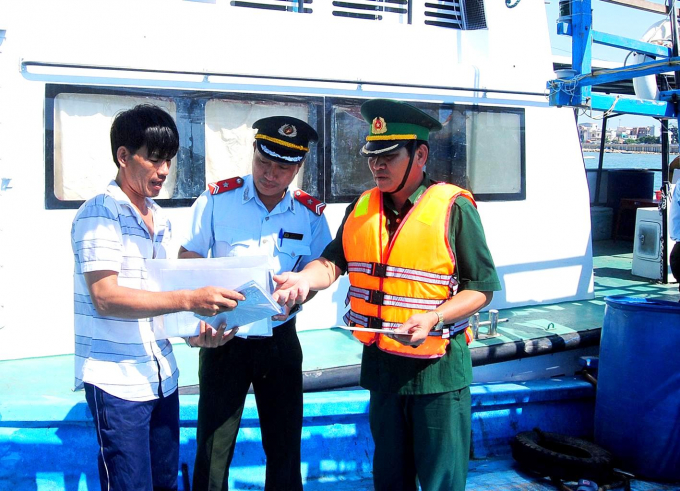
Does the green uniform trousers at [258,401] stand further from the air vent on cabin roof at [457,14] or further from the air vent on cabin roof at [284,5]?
the air vent on cabin roof at [457,14]

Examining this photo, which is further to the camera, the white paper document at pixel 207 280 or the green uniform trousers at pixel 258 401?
the green uniform trousers at pixel 258 401

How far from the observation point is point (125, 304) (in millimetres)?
1833

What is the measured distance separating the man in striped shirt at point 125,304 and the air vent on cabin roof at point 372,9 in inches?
114

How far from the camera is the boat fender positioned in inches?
278

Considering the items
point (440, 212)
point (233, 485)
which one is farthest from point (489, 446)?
point (440, 212)

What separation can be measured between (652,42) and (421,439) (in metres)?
6.44

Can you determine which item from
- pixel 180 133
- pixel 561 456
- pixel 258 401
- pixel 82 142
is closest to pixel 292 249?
pixel 258 401

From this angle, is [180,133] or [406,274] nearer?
[406,274]

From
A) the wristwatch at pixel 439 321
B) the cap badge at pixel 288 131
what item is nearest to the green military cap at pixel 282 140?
the cap badge at pixel 288 131

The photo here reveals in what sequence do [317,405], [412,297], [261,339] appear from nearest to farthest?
1. [412,297]
2. [261,339]
3. [317,405]

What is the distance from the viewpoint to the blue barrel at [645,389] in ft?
11.8

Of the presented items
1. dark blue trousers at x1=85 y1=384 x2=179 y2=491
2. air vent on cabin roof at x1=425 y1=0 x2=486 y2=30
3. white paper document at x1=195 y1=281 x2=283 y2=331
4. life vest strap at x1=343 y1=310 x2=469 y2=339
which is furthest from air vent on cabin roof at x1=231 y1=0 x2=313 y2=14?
dark blue trousers at x1=85 y1=384 x2=179 y2=491

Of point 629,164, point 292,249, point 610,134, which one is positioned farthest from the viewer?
point 629,164

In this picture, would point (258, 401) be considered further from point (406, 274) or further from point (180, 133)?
point (180, 133)
